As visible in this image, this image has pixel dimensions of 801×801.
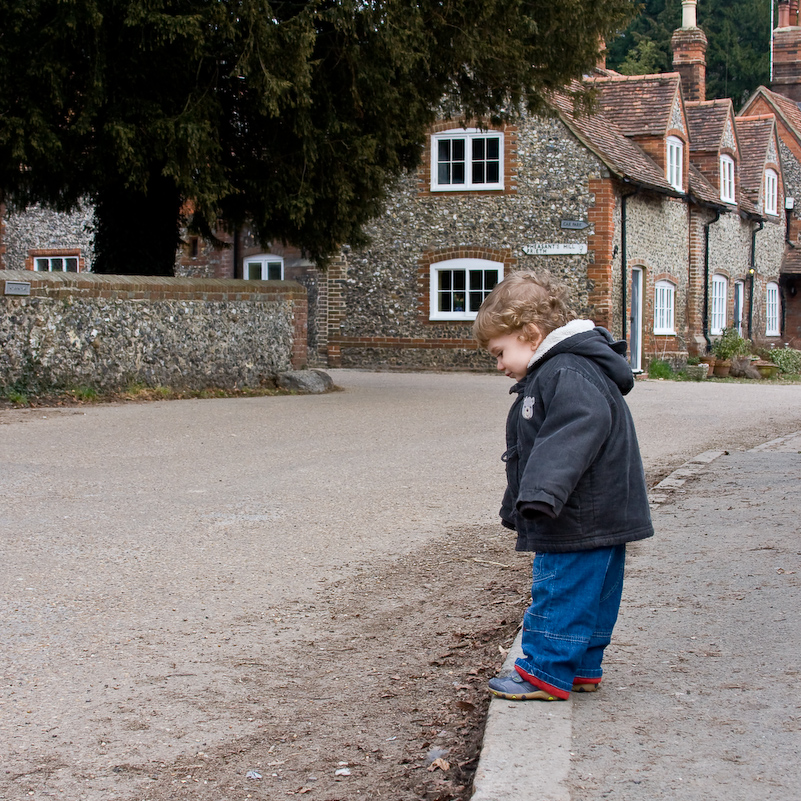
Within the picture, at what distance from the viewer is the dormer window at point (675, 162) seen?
26.8 metres

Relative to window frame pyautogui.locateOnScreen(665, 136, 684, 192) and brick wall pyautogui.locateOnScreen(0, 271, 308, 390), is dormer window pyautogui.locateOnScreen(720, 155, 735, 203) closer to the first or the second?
window frame pyautogui.locateOnScreen(665, 136, 684, 192)

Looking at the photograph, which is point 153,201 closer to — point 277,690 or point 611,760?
point 277,690

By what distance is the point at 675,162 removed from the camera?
27250mm

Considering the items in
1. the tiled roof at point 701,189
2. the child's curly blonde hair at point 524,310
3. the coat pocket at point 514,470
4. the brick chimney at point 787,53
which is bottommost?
the coat pocket at point 514,470

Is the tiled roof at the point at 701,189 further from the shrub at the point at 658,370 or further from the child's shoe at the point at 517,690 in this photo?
the child's shoe at the point at 517,690

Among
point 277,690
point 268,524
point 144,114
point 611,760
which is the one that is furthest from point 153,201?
point 611,760

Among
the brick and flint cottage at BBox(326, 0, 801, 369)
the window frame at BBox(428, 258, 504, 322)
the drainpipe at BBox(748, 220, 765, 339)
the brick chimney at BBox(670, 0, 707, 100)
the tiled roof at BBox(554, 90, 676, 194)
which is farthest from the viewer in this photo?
the brick chimney at BBox(670, 0, 707, 100)

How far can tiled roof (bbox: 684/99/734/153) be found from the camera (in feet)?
98.3

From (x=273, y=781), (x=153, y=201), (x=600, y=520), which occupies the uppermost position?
(x=153, y=201)

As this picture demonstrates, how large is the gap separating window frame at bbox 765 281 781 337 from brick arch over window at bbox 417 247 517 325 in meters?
13.2

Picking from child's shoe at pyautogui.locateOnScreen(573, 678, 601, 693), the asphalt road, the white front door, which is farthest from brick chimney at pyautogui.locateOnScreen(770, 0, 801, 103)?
child's shoe at pyautogui.locateOnScreen(573, 678, 601, 693)

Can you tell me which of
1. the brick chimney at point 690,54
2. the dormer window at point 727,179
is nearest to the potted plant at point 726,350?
the dormer window at point 727,179

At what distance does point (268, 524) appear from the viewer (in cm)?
677

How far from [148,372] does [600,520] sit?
39.6 feet
